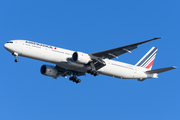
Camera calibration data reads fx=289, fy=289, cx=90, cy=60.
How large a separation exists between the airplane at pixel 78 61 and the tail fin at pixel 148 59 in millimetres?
938

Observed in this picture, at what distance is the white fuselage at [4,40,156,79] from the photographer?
119 feet

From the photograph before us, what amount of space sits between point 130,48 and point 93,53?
5.11m

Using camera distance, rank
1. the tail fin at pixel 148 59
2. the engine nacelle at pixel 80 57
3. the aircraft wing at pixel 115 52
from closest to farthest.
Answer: the aircraft wing at pixel 115 52 → the engine nacelle at pixel 80 57 → the tail fin at pixel 148 59

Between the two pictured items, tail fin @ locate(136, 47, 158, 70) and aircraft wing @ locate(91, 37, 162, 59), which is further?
tail fin @ locate(136, 47, 158, 70)

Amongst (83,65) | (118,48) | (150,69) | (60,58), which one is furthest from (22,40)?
(150,69)

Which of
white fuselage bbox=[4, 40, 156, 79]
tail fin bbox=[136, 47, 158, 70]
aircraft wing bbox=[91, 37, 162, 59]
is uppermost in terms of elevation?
tail fin bbox=[136, 47, 158, 70]

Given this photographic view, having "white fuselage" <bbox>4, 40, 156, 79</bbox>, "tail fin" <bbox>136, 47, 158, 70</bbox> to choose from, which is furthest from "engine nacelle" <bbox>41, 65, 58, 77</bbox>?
"tail fin" <bbox>136, 47, 158, 70</bbox>

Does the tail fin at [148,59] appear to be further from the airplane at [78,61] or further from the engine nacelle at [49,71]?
the engine nacelle at [49,71]

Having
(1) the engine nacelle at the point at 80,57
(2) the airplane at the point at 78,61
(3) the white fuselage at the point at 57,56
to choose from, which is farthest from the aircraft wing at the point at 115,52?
(3) the white fuselage at the point at 57,56

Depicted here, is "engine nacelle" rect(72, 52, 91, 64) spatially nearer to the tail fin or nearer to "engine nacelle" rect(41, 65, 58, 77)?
"engine nacelle" rect(41, 65, 58, 77)

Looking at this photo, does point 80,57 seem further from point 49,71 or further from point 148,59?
point 148,59

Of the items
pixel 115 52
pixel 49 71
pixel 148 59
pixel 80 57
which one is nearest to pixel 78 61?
pixel 80 57

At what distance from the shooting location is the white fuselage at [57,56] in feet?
119

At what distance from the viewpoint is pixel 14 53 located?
35938 mm
